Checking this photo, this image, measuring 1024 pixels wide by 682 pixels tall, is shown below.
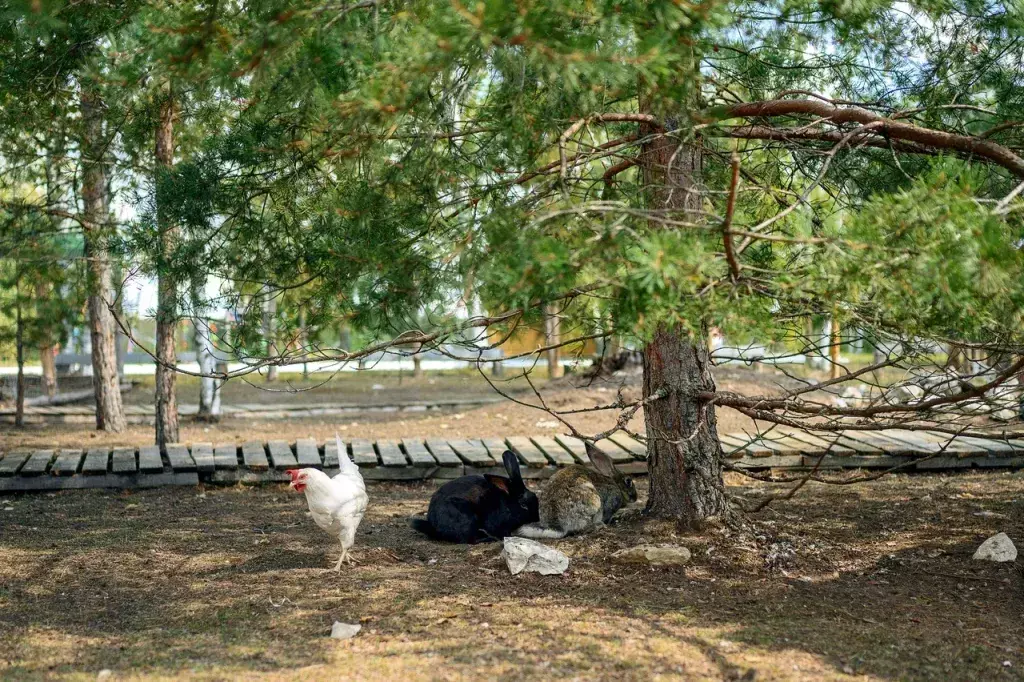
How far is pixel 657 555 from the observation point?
4.63m

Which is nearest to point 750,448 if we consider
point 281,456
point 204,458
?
point 281,456

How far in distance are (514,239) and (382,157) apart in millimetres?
1644

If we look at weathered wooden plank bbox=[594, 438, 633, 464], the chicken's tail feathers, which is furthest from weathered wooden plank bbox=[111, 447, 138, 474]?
weathered wooden plank bbox=[594, 438, 633, 464]

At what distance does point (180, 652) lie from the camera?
3.59 m

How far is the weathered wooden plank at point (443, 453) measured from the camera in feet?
24.3

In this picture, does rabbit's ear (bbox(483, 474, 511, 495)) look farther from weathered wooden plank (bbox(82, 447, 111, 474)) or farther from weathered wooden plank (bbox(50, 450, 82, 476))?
weathered wooden plank (bbox(50, 450, 82, 476))

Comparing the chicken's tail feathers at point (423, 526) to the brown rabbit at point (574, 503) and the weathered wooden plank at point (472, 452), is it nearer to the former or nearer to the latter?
the brown rabbit at point (574, 503)

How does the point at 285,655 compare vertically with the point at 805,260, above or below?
below

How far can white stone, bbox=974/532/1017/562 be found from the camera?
460cm

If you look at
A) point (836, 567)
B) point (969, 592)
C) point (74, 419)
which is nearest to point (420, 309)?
point (836, 567)

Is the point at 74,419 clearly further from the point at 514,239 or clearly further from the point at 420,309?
the point at 514,239

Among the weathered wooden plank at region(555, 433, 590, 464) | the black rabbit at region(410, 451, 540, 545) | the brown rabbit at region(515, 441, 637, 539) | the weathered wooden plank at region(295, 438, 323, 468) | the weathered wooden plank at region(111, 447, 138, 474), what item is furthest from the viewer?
the weathered wooden plank at region(555, 433, 590, 464)

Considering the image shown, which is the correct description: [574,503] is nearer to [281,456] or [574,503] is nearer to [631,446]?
[631,446]

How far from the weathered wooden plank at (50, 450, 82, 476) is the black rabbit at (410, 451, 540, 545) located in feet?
10.5
